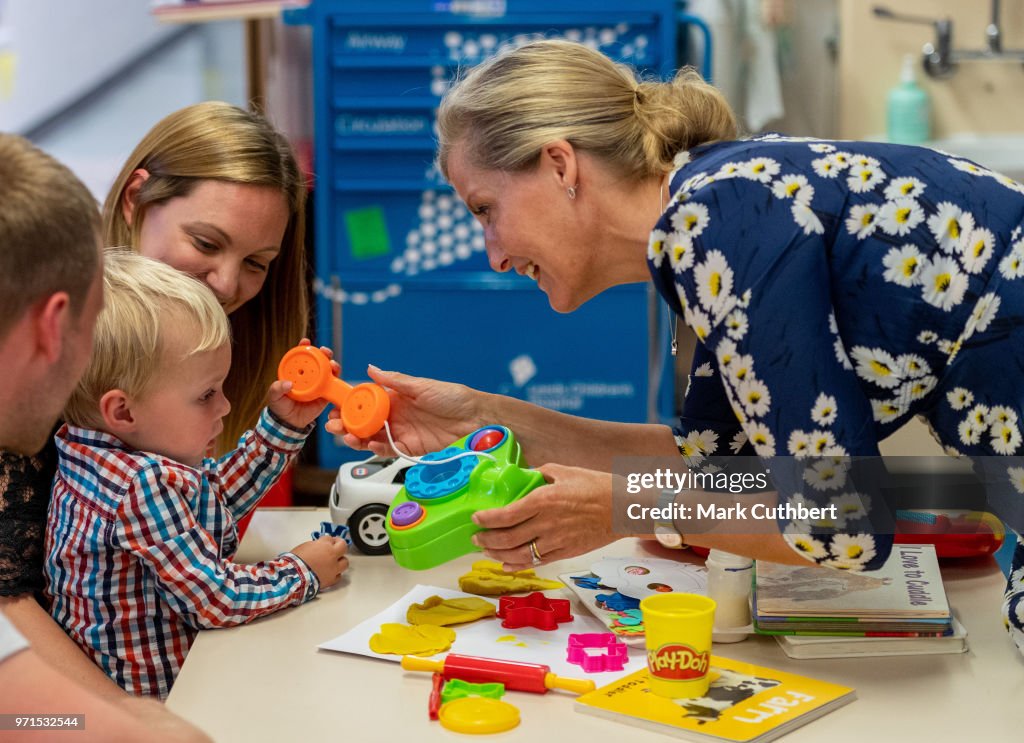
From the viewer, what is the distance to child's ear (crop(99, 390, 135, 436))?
131 cm

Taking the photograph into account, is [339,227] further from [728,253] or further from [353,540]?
[728,253]

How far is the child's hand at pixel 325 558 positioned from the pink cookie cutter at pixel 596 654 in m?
0.32

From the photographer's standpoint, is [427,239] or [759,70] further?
[759,70]

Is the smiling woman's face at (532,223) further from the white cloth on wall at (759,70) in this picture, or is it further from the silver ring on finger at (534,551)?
the white cloth on wall at (759,70)

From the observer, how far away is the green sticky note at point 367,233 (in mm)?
3363

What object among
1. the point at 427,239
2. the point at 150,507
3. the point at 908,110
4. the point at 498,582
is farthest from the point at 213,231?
the point at 908,110

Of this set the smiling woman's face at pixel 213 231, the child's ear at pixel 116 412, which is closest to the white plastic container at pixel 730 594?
the child's ear at pixel 116 412

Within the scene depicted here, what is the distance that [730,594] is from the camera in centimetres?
125

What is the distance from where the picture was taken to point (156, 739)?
88 cm

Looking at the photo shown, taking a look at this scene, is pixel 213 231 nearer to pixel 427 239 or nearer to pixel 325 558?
pixel 325 558

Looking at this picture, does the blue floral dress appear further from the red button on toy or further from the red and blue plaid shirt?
the red and blue plaid shirt

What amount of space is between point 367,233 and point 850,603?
7.70 feet

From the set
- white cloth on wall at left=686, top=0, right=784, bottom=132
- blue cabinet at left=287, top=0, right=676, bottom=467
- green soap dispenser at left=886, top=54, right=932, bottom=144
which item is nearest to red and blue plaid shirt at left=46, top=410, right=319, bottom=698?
blue cabinet at left=287, top=0, right=676, bottom=467

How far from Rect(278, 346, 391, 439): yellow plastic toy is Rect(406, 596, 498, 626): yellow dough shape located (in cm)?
29
